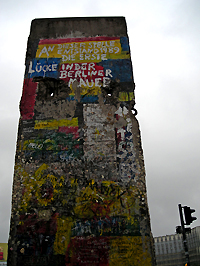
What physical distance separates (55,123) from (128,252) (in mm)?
3855

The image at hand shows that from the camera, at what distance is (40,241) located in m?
6.01

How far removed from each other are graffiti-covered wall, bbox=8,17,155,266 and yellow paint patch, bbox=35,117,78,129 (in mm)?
28

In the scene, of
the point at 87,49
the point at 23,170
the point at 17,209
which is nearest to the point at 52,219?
the point at 17,209

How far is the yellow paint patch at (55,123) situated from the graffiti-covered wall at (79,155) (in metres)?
0.03

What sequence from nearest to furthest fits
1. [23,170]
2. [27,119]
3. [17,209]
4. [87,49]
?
[17,209] → [23,170] → [27,119] → [87,49]

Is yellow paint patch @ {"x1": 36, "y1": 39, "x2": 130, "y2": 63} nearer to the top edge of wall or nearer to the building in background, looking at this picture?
the top edge of wall

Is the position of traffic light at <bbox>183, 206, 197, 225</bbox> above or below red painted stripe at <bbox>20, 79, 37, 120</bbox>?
below

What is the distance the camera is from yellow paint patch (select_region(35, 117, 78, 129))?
7.21 metres

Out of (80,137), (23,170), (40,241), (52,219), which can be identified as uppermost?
(80,137)

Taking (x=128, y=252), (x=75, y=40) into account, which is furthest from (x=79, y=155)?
(x=75, y=40)

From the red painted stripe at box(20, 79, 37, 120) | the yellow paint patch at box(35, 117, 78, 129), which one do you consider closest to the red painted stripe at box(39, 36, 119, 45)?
the red painted stripe at box(20, 79, 37, 120)

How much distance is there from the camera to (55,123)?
7.25 m

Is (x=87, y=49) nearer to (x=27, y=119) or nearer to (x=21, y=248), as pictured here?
(x=27, y=119)

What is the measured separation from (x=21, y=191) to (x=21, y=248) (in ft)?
4.44
